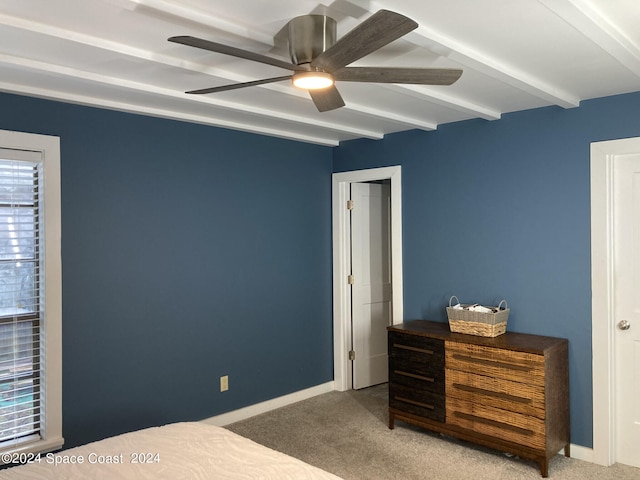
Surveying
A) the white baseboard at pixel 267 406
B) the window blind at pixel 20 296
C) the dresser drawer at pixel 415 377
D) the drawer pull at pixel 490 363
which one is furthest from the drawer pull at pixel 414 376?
the window blind at pixel 20 296

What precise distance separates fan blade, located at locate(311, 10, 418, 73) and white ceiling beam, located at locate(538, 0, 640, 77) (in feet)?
1.93

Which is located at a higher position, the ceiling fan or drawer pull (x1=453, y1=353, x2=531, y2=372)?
the ceiling fan

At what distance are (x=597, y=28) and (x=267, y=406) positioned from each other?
11.4ft

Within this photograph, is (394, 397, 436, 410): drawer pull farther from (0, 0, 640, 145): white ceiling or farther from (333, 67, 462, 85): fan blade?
(333, 67, 462, 85): fan blade

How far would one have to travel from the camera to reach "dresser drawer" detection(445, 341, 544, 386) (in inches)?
126

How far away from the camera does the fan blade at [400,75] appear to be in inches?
79.1

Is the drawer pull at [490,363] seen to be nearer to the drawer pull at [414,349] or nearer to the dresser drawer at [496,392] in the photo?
the dresser drawer at [496,392]

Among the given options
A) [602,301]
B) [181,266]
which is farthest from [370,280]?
[602,301]

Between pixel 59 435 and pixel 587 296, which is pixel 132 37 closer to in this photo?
pixel 59 435

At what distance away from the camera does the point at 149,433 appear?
2.38m

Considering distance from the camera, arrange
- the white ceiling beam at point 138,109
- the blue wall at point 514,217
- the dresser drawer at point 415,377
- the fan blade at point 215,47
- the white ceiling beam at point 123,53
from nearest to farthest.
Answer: the fan blade at point 215,47 → the white ceiling beam at point 123,53 → the white ceiling beam at point 138,109 → the blue wall at point 514,217 → the dresser drawer at point 415,377

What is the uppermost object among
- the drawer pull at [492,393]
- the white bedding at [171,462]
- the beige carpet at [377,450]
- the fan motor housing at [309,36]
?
the fan motor housing at [309,36]

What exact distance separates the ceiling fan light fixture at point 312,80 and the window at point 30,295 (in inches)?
71.1

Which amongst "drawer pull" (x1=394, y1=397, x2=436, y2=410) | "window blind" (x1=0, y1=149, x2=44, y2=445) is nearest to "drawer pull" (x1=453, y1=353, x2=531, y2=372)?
"drawer pull" (x1=394, y1=397, x2=436, y2=410)
